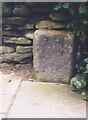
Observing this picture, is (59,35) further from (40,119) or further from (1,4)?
(40,119)

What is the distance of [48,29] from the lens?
3.94 metres

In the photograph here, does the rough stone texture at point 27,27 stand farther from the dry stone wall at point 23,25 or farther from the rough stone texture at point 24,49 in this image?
the rough stone texture at point 24,49

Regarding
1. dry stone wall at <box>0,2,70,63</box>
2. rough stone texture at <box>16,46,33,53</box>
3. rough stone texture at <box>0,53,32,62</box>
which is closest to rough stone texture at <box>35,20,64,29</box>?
dry stone wall at <box>0,2,70,63</box>

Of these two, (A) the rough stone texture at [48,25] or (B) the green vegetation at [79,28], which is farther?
(A) the rough stone texture at [48,25]

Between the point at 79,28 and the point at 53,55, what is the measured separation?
0.48 metres

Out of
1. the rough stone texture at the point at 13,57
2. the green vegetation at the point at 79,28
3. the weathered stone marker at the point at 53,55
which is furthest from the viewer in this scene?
the rough stone texture at the point at 13,57

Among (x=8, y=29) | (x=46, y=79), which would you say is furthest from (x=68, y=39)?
(x=8, y=29)

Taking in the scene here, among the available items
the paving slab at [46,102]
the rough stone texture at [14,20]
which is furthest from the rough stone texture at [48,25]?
the paving slab at [46,102]

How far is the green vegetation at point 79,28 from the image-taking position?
11.9 ft

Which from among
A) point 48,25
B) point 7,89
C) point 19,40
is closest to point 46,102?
point 7,89

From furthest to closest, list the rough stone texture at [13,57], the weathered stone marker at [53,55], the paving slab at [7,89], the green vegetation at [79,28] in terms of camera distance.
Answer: the rough stone texture at [13,57], the weathered stone marker at [53,55], the green vegetation at [79,28], the paving slab at [7,89]

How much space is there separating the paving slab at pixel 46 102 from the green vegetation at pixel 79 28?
6.4 inches

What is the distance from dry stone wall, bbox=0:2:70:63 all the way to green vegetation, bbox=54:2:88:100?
0.36 ft

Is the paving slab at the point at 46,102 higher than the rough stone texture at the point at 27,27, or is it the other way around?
the rough stone texture at the point at 27,27
